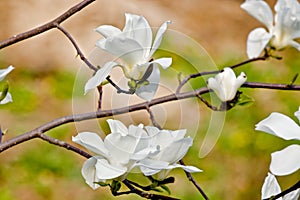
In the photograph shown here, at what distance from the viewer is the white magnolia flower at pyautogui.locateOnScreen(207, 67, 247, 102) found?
63cm

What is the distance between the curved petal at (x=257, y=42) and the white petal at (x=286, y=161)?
26 centimetres

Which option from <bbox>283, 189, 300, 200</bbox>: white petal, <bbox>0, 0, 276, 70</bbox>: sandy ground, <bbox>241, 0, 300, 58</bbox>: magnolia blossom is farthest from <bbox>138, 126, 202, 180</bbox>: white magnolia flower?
<bbox>0, 0, 276, 70</bbox>: sandy ground

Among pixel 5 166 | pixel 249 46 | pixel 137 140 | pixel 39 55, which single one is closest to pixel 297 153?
pixel 137 140

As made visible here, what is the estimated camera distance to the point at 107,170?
505 mm

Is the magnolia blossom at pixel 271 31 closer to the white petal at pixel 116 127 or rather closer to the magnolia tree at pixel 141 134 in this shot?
the magnolia tree at pixel 141 134

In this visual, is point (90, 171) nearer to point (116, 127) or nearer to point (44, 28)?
point (116, 127)

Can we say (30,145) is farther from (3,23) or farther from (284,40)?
(284,40)

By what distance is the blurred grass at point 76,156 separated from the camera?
1.86 meters

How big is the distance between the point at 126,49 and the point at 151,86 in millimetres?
46

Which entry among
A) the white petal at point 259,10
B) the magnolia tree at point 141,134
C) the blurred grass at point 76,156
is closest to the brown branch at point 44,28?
the magnolia tree at point 141,134

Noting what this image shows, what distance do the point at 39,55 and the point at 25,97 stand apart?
0.96 ft

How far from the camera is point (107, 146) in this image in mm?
500

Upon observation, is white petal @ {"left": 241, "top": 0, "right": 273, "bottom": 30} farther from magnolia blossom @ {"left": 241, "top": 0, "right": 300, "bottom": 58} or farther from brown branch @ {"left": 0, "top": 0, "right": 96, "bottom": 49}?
brown branch @ {"left": 0, "top": 0, "right": 96, "bottom": 49}

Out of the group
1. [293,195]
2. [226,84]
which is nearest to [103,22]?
[226,84]
